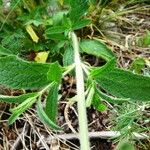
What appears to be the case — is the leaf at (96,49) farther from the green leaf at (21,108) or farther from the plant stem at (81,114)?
the green leaf at (21,108)

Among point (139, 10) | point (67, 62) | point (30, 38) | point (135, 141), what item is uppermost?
point (139, 10)

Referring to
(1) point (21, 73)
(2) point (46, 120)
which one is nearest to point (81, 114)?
(2) point (46, 120)

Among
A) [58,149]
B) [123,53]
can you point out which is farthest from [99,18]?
[58,149]

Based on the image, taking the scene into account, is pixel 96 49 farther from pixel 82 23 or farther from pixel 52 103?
pixel 52 103

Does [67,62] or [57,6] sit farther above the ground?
[57,6]

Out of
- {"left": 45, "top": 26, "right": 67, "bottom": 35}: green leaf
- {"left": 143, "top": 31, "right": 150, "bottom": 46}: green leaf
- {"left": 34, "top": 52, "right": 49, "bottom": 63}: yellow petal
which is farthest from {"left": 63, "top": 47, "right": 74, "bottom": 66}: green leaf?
{"left": 143, "top": 31, "right": 150, "bottom": 46}: green leaf

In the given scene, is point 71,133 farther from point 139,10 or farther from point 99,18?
point 139,10
